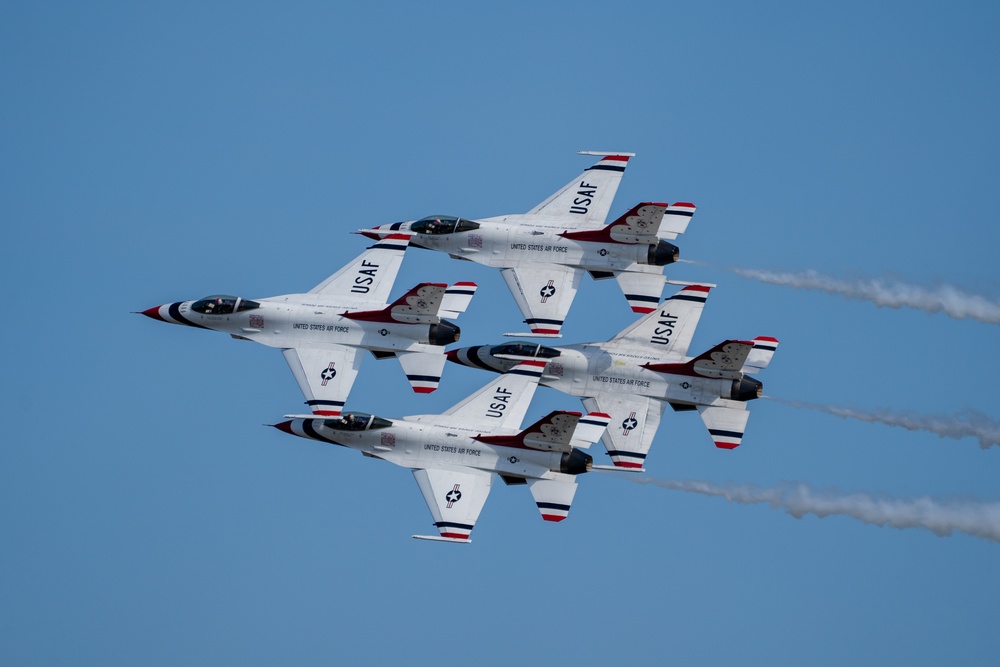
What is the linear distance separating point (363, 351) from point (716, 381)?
12.7 m

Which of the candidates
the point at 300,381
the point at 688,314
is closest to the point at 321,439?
the point at 300,381

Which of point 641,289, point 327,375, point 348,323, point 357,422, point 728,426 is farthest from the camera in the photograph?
point 641,289

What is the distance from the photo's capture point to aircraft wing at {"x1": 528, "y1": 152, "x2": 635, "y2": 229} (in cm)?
8400

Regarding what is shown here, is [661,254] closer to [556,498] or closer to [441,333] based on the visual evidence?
[441,333]

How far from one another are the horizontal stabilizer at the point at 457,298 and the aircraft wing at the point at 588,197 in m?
5.18

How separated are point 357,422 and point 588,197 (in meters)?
13.6

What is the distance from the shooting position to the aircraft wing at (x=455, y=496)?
249ft

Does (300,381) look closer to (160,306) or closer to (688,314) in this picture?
(160,306)

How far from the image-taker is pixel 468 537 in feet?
249

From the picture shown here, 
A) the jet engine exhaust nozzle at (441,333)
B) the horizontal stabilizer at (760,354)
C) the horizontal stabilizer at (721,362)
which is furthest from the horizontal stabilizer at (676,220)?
the jet engine exhaust nozzle at (441,333)

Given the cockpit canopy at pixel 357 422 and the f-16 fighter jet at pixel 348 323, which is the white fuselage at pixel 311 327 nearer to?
the f-16 fighter jet at pixel 348 323

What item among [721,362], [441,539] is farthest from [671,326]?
[441,539]

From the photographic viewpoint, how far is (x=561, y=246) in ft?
268

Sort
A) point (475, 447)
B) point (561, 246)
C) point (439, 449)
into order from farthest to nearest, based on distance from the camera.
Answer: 1. point (561, 246)
2. point (439, 449)
3. point (475, 447)
